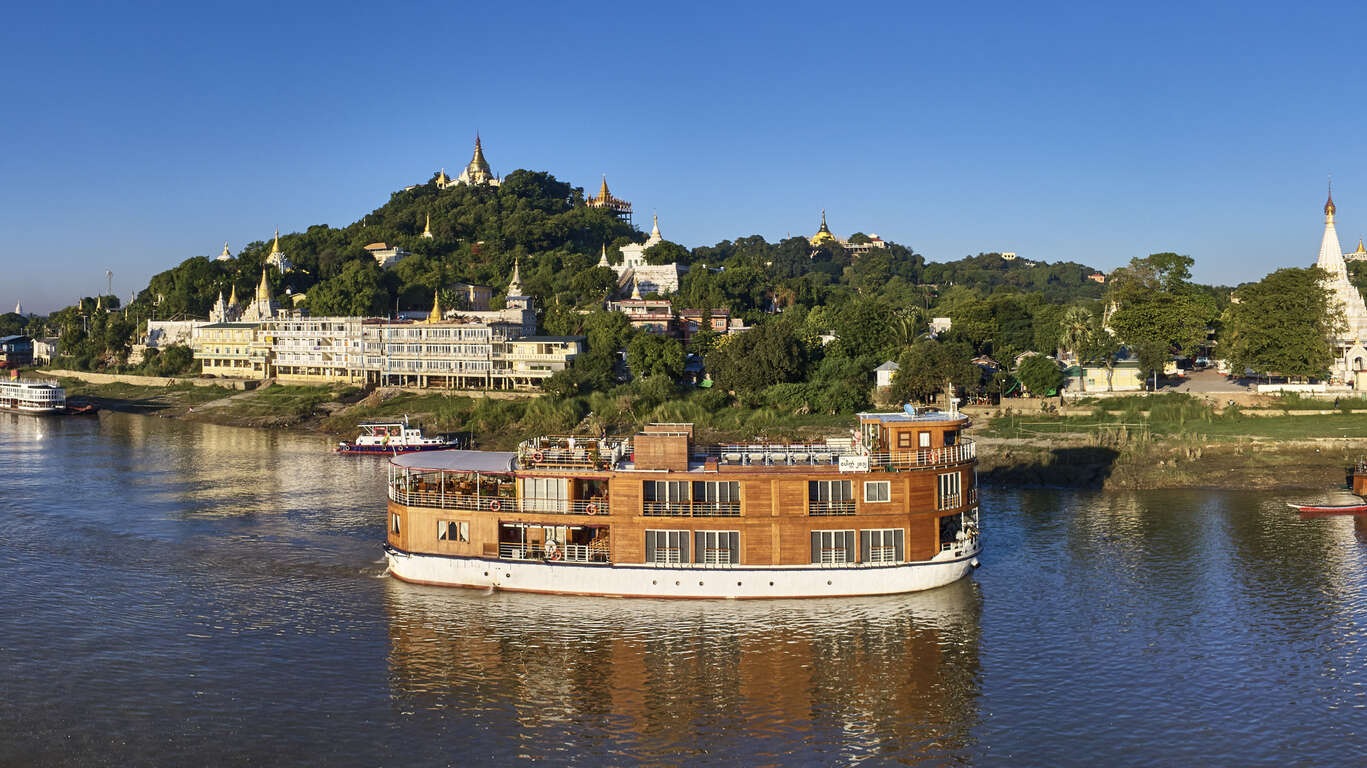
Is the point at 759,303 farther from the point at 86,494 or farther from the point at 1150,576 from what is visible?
the point at 1150,576

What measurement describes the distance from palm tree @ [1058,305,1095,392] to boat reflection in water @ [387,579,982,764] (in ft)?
154

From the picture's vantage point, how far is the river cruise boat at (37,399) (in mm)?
101188

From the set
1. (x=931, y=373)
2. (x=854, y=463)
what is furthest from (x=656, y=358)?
(x=854, y=463)

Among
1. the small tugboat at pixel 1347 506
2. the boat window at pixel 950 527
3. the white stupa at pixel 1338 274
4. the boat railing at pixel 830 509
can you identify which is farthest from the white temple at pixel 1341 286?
the boat railing at pixel 830 509

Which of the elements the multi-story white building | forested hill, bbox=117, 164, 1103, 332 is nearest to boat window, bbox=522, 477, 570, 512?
the multi-story white building

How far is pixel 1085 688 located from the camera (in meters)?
27.7

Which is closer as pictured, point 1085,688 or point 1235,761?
point 1235,761

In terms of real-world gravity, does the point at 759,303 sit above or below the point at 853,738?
above

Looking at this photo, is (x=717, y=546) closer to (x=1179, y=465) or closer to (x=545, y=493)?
(x=545, y=493)

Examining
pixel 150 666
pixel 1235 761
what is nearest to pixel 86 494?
pixel 150 666

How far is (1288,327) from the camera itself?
69062 mm

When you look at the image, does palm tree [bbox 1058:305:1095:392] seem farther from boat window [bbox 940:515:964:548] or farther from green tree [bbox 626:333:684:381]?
boat window [bbox 940:515:964:548]

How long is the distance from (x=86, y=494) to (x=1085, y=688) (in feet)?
151

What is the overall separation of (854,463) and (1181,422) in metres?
35.4
